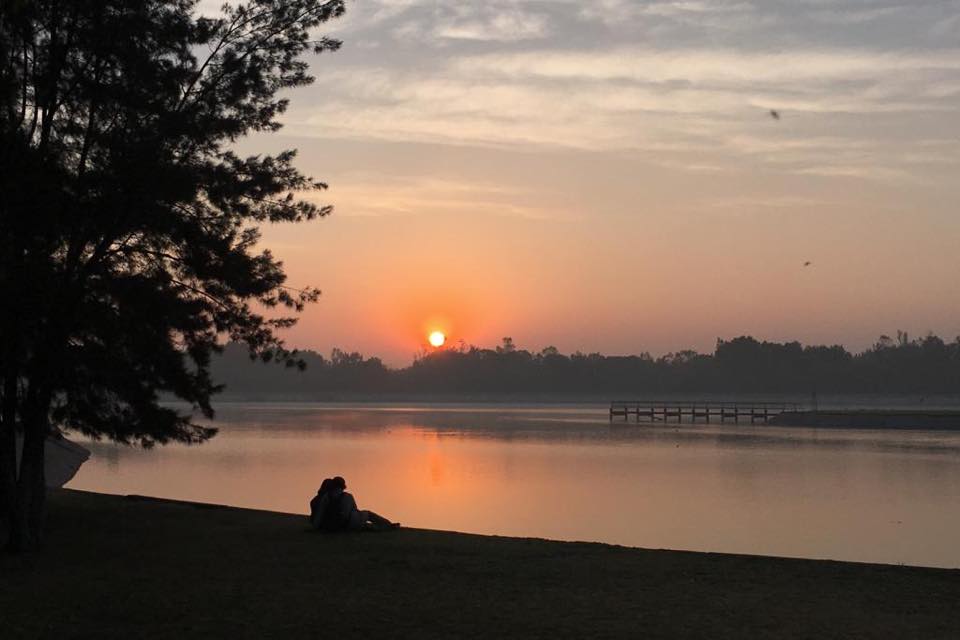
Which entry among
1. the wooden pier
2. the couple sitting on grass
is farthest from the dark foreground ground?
the wooden pier

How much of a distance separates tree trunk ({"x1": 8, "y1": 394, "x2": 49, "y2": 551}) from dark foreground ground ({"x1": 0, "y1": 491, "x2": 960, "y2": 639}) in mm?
373

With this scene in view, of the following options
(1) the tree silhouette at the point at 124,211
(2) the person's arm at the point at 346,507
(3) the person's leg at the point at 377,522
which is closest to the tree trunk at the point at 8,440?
(1) the tree silhouette at the point at 124,211

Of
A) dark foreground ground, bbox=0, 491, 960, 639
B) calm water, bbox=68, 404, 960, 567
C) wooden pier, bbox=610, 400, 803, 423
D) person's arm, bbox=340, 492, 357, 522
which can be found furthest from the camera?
wooden pier, bbox=610, 400, 803, 423

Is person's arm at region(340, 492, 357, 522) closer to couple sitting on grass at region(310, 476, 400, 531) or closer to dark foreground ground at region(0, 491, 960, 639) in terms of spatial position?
couple sitting on grass at region(310, 476, 400, 531)

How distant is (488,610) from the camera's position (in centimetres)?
1214

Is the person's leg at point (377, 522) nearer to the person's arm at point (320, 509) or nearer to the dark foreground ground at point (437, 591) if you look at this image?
the person's arm at point (320, 509)

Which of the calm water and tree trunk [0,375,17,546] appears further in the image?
the calm water

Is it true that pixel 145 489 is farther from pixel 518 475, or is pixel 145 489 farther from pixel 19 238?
pixel 19 238

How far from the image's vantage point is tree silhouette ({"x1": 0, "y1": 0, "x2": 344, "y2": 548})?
15.6 meters

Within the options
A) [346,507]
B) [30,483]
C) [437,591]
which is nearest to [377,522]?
[346,507]

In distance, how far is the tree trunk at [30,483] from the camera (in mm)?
16500

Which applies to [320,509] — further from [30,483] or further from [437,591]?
[437,591]

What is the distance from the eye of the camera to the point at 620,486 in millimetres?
42406

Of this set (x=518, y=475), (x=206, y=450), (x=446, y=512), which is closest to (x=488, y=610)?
(x=446, y=512)
